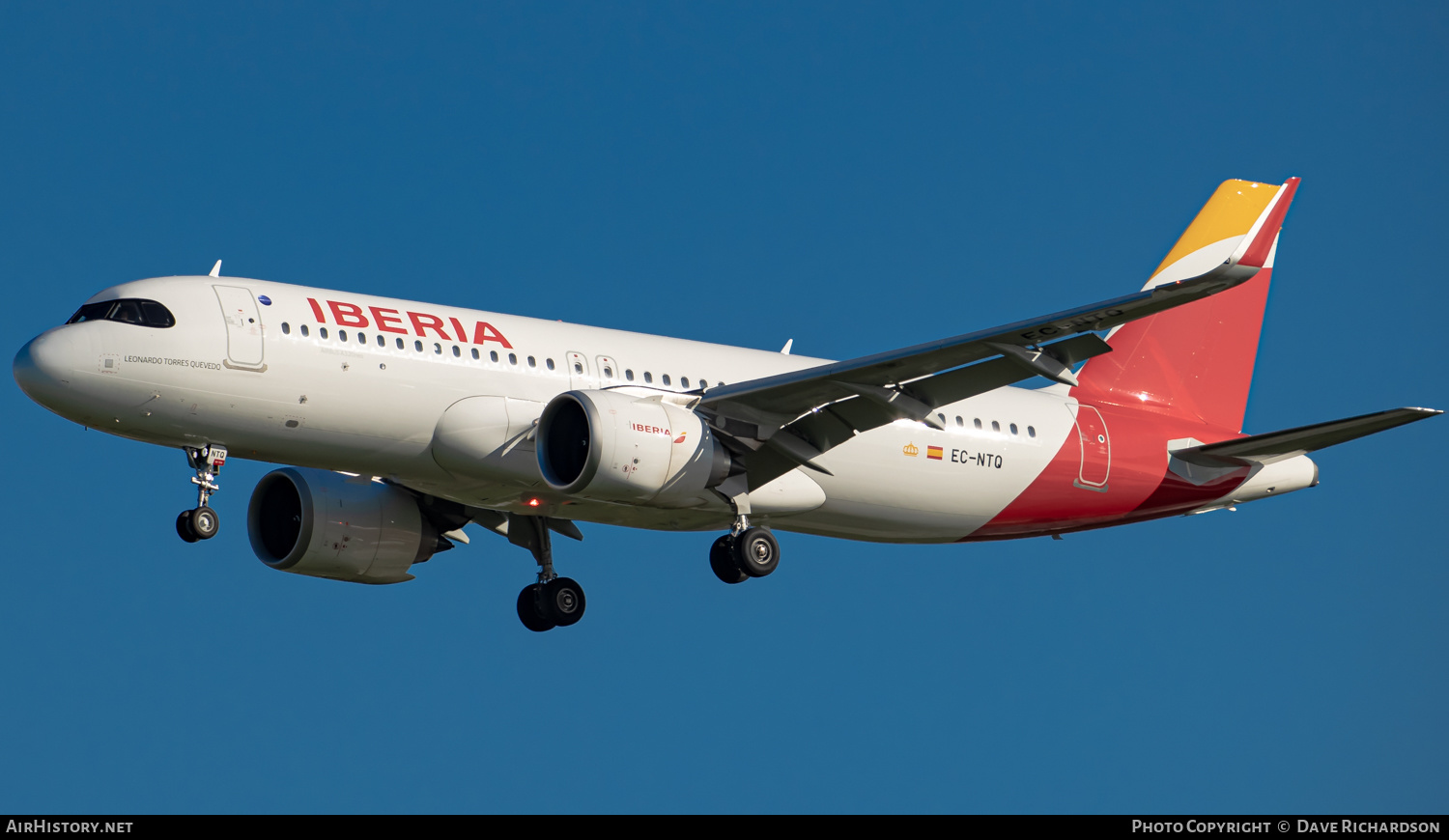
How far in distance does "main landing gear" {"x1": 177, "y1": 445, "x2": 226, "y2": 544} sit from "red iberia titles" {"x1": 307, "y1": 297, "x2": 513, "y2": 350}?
2.79m

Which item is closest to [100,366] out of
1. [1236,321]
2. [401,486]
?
[401,486]

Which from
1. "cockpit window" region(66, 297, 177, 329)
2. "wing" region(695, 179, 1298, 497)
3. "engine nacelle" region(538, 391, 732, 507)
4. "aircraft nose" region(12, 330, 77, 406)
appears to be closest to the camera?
"wing" region(695, 179, 1298, 497)

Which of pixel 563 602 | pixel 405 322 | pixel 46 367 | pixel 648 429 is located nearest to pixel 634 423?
pixel 648 429

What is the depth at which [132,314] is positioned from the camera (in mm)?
28750

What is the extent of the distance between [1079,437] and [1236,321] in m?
6.08

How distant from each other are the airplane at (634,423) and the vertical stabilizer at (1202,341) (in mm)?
74

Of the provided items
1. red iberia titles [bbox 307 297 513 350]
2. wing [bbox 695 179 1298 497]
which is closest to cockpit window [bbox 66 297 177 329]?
red iberia titles [bbox 307 297 513 350]

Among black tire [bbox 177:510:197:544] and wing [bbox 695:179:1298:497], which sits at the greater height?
wing [bbox 695:179:1298:497]

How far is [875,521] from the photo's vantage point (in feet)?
112

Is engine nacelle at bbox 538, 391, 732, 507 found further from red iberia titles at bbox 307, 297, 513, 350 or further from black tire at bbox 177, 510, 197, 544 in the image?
black tire at bbox 177, 510, 197, 544

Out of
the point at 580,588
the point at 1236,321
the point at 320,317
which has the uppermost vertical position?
the point at 1236,321

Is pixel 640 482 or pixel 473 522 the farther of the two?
pixel 473 522

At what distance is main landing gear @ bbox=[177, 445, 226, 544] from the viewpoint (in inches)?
1140

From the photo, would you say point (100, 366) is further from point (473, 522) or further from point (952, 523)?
point (952, 523)
